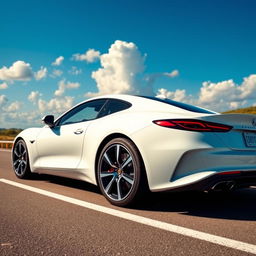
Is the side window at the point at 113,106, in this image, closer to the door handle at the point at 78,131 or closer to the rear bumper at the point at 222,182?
the door handle at the point at 78,131

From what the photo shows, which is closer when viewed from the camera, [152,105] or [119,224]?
[119,224]

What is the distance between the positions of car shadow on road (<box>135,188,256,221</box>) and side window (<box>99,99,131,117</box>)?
1186 millimetres

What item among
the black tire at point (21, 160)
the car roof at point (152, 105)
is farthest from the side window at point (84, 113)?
the black tire at point (21, 160)

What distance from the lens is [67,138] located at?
16.4 ft

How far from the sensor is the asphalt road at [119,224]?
2559 millimetres

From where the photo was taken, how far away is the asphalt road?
2.56 metres

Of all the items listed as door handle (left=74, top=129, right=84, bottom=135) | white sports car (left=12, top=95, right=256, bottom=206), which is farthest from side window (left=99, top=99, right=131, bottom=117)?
door handle (left=74, top=129, right=84, bottom=135)

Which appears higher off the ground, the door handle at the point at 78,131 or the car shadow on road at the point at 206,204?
the door handle at the point at 78,131

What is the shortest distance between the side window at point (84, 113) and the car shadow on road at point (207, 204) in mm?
1469

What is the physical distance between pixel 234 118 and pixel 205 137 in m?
0.46

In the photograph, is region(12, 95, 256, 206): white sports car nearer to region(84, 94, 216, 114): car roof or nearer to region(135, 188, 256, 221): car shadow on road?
region(84, 94, 216, 114): car roof

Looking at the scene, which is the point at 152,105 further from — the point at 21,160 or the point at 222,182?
the point at 21,160

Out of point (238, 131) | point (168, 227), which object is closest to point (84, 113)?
point (238, 131)

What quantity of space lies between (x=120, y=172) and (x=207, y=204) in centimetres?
118
